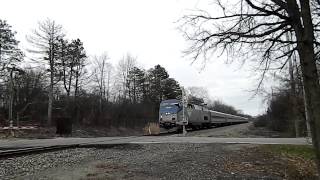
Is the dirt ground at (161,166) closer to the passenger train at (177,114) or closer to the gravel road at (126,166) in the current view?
the gravel road at (126,166)

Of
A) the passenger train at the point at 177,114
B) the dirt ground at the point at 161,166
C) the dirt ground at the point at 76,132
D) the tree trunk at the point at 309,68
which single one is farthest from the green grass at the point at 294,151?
the passenger train at the point at 177,114

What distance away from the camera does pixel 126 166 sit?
12562 millimetres

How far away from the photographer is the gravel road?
36.1 feet

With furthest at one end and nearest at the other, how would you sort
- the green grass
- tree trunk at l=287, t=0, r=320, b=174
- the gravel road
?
the green grass, the gravel road, tree trunk at l=287, t=0, r=320, b=174

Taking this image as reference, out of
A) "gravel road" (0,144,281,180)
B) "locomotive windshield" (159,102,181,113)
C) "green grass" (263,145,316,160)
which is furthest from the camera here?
"locomotive windshield" (159,102,181,113)

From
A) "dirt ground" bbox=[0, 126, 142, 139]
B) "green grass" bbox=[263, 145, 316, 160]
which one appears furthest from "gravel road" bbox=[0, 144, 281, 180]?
"dirt ground" bbox=[0, 126, 142, 139]

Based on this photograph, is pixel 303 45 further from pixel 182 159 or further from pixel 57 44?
pixel 57 44

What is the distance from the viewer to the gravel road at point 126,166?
11.0 meters

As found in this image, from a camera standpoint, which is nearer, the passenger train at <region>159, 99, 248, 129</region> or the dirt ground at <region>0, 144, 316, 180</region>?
the dirt ground at <region>0, 144, 316, 180</region>

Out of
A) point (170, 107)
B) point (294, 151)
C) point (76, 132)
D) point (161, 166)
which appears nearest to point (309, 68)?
point (161, 166)

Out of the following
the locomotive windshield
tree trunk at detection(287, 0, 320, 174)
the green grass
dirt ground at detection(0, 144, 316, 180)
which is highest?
the locomotive windshield

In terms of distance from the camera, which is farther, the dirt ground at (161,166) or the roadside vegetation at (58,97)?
the roadside vegetation at (58,97)

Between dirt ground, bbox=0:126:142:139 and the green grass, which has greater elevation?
dirt ground, bbox=0:126:142:139

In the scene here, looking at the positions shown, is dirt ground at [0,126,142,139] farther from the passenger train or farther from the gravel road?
the gravel road
